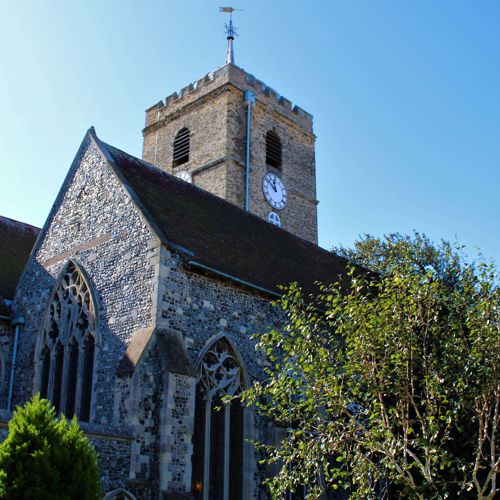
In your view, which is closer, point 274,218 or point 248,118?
point 274,218

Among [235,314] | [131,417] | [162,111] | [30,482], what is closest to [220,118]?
[162,111]

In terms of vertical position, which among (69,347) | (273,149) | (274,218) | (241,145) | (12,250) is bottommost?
(69,347)

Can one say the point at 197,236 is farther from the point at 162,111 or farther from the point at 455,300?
the point at 162,111

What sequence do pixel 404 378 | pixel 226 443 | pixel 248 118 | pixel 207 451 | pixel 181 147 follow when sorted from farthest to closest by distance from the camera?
pixel 181 147
pixel 248 118
pixel 226 443
pixel 207 451
pixel 404 378

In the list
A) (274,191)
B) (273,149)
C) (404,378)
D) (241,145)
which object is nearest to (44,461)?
(404,378)

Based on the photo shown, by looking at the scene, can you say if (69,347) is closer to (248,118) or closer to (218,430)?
(218,430)

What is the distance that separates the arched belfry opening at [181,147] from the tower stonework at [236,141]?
13cm

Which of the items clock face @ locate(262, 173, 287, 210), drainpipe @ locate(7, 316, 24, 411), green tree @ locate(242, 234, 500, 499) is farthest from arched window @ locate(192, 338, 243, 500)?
clock face @ locate(262, 173, 287, 210)

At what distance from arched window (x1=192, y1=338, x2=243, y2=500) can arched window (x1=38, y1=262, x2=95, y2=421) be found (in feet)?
7.72

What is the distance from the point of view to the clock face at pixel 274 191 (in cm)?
2939

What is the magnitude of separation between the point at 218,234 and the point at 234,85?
46.0ft

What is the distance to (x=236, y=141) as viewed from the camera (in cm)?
2897

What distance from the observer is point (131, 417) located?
1252 centimetres

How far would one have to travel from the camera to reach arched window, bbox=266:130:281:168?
30.8 meters
